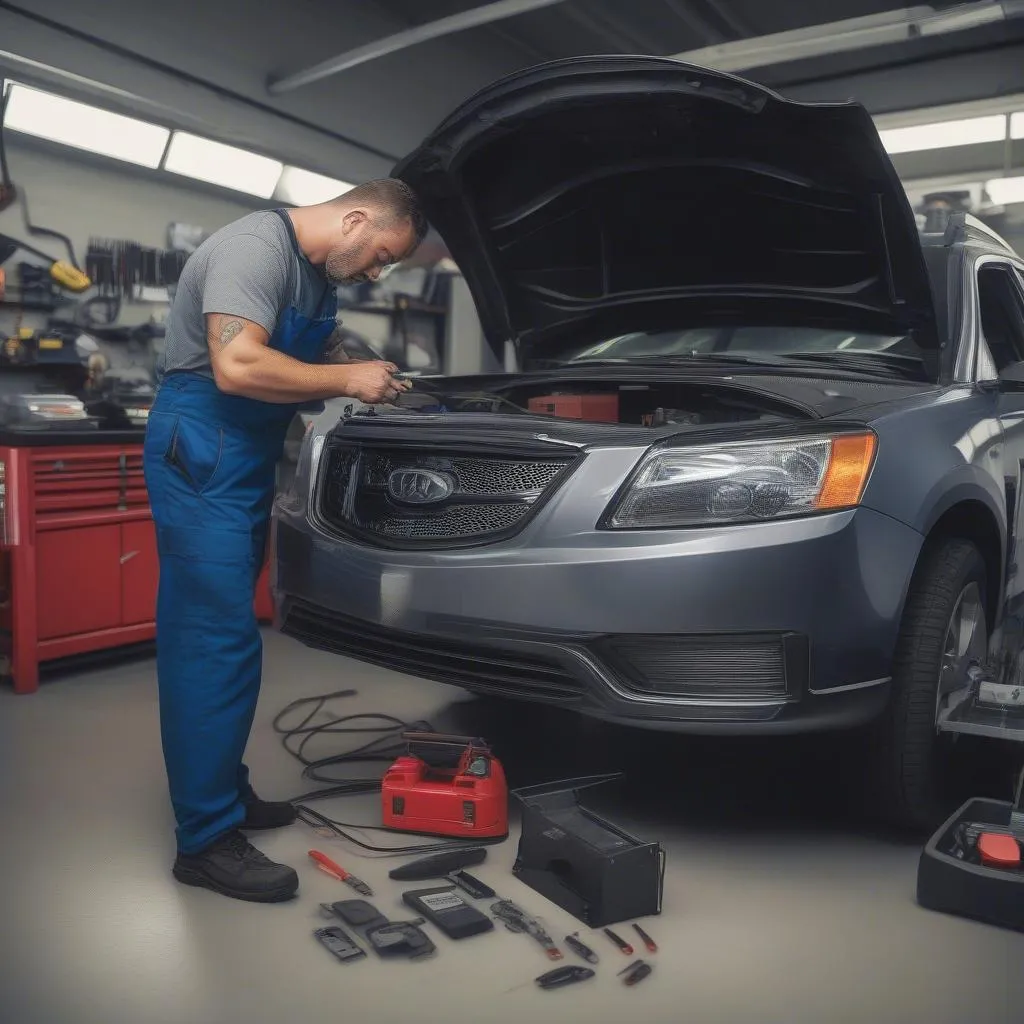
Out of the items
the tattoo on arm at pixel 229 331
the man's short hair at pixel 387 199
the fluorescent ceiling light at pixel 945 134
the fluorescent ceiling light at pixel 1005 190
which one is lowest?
the tattoo on arm at pixel 229 331

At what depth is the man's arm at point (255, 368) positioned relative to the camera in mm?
1718

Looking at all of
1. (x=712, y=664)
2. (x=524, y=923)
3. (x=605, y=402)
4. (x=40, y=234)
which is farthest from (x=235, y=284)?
(x=40, y=234)

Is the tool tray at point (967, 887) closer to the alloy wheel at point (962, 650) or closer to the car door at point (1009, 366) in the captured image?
Answer: the alloy wheel at point (962, 650)

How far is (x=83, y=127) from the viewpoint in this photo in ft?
14.9

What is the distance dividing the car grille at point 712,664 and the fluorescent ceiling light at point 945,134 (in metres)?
5.21

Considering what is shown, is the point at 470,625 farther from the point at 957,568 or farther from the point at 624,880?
the point at 957,568

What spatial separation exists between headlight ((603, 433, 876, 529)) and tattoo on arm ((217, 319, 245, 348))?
720mm

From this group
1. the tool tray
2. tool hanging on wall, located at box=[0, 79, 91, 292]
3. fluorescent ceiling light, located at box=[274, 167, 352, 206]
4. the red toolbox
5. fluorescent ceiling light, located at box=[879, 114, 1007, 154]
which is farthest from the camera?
fluorescent ceiling light, located at box=[879, 114, 1007, 154]

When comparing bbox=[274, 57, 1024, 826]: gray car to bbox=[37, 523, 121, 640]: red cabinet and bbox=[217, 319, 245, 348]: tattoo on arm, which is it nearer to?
bbox=[217, 319, 245, 348]: tattoo on arm

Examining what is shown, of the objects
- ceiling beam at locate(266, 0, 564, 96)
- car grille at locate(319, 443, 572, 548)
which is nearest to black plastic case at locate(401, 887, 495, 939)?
car grille at locate(319, 443, 572, 548)

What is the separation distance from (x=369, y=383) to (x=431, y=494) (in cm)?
25

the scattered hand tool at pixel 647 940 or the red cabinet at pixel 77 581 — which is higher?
the red cabinet at pixel 77 581

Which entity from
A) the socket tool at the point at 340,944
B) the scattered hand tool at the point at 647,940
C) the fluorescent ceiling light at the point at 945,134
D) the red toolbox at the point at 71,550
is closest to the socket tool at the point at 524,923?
the scattered hand tool at the point at 647,940

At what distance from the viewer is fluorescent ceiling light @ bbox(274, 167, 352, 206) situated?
19.1ft
